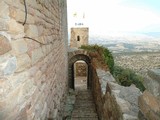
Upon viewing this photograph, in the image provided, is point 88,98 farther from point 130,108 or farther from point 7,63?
point 7,63

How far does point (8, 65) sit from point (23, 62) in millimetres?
438

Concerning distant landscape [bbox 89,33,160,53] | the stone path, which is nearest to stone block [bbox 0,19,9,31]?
the stone path

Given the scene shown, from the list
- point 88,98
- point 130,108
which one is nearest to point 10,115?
point 130,108

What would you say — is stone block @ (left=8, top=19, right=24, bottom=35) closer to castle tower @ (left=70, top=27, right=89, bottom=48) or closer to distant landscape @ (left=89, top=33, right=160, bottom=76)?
distant landscape @ (left=89, top=33, right=160, bottom=76)

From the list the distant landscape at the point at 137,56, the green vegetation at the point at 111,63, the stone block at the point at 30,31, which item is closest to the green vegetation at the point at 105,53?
the green vegetation at the point at 111,63

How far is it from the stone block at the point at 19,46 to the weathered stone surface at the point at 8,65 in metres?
0.09

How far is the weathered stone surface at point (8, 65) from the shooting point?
59.6 inches

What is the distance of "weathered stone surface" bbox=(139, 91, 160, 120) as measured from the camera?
1.96 m

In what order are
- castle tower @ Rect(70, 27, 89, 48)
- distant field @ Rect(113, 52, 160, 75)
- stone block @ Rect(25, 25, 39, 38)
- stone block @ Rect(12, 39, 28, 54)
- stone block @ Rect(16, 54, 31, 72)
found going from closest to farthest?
stone block @ Rect(12, 39, 28, 54) → stone block @ Rect(16, 54, 31, 72) → stone block @ Rect(25, 25, 39, 38) → distant field @ Rect(113, 52, 160, 75) → castle tower @ Rect(70, 27, 89, 48)

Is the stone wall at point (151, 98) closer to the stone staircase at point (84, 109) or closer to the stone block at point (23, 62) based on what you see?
the stone block at point (23, 62)

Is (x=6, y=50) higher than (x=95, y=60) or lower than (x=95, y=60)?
higher

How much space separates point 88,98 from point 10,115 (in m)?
10.6

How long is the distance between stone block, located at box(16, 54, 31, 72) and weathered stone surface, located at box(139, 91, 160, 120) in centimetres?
136

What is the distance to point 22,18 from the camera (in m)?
2.04
